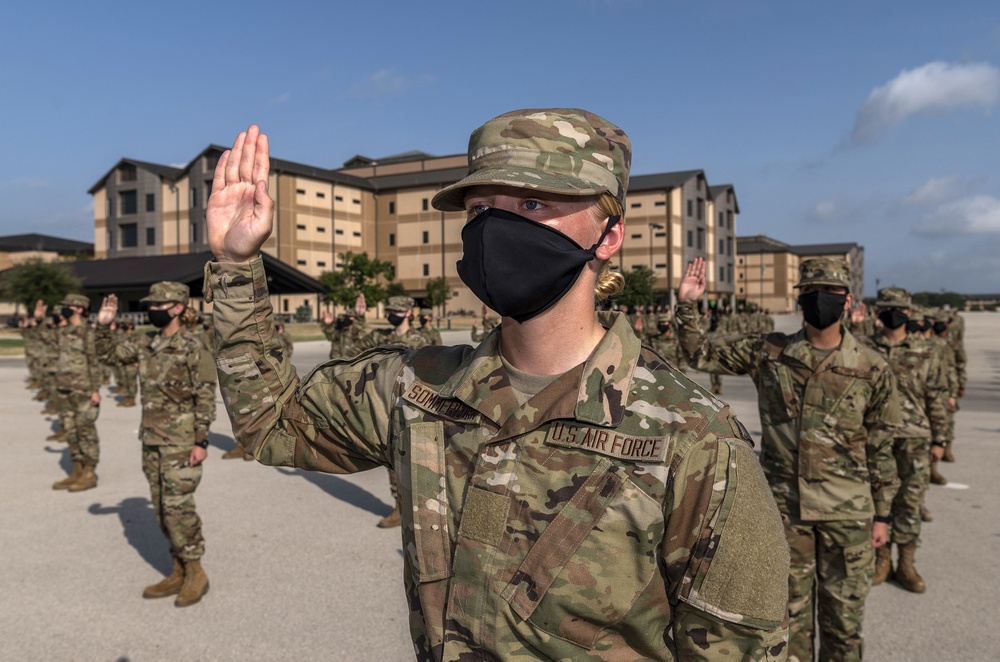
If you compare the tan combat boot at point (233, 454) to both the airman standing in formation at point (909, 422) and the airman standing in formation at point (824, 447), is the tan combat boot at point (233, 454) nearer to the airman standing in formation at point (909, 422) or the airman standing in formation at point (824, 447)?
the airman standing in formation at point (824, 447)

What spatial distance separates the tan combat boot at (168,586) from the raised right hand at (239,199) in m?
4.20

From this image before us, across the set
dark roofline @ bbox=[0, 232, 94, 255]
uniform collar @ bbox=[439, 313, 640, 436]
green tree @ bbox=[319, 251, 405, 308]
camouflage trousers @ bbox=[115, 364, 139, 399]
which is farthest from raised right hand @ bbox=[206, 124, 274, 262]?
dark roofline @ bbox=[0, 232, 94, 255]

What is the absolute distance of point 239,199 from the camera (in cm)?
184

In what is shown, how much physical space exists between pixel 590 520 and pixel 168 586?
15.3 ft

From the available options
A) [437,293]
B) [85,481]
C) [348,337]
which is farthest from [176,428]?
[437,293]

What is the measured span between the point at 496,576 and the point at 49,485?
337 inches

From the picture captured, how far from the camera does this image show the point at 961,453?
9.54 meters

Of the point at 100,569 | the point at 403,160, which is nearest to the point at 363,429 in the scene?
the point at 100,569

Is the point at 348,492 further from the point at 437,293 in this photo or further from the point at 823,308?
the point at 437,293

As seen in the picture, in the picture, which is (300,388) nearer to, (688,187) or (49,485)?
(49,485)

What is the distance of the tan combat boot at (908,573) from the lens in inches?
199

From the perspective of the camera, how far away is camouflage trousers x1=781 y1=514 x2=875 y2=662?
12.2 ft

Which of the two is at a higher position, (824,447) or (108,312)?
(108,312)

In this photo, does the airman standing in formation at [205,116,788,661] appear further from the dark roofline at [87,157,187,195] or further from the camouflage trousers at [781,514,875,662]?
the dark roofline at [87,157,187,195]
